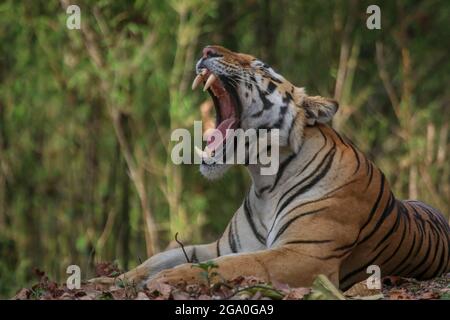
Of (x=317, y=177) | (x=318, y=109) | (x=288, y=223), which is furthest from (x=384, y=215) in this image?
(x=318, y=109)

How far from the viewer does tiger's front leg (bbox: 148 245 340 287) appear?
428 centimetres

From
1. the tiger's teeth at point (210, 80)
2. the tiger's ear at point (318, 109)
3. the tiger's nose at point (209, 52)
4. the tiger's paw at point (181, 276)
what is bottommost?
the tiger's paw at point (181, 276)

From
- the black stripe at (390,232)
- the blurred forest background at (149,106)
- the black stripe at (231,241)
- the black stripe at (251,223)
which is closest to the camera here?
the black stripe at (390,232)

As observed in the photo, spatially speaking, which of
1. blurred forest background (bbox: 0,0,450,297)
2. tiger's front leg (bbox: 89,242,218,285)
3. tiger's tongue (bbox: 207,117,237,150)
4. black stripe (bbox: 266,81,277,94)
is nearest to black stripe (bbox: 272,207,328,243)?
tiger's front leg (bbox: 89,242,218,285)

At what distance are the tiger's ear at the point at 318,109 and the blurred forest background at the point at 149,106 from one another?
4.60 metres

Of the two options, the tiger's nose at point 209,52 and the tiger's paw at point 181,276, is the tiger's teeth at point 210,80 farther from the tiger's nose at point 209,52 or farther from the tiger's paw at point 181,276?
the tiger's paw at point 181,276

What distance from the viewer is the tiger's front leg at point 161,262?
15.3 feet

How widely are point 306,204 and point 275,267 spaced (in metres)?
0.47

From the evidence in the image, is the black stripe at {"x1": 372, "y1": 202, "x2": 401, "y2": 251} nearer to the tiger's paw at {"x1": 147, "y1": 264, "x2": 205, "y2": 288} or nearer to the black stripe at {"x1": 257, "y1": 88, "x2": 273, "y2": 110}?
the black stripe at {"x1": 257, "y1": 88, "x2": 273, "y2": 110}

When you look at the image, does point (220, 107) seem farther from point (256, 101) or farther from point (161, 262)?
point (161, 262)

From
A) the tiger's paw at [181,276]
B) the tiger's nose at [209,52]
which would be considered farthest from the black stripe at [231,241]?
the tiger's paw at [181,276]

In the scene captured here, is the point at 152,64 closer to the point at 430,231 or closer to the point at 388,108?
the point at 388,108

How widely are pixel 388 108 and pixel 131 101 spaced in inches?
139
